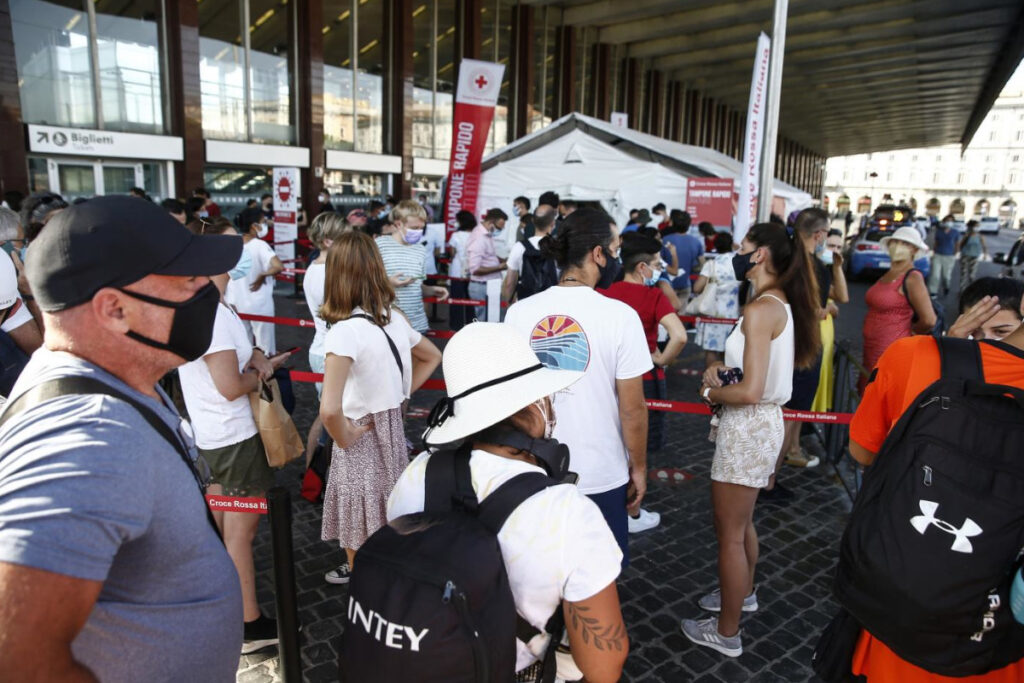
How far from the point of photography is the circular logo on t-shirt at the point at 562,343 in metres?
2.86

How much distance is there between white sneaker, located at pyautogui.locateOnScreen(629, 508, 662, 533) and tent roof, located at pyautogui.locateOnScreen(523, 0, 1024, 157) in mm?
20828

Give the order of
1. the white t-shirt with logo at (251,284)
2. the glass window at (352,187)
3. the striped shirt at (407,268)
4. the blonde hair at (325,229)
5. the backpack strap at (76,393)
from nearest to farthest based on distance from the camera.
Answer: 1. the backpack strap at (76,393)
2. the blonde hair at (325,229)
3. the striped shirt at (407,268)
4. the white t-shirt with logo at (251,284)
5. the glass window at (352,187)

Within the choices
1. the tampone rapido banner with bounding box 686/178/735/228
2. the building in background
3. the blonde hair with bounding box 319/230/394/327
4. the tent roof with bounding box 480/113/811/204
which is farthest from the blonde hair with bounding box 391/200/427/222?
the building in background

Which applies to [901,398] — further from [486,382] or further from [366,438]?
[366,438]

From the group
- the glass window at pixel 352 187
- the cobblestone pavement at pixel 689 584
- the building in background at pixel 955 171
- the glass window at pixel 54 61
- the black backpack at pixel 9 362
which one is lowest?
the cobblestone pavement at pixel 689 584

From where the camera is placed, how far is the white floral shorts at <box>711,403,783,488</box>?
312 centimetres

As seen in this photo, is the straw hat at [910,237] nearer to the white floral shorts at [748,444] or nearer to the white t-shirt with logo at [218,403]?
the white floral shorts at [748,444]

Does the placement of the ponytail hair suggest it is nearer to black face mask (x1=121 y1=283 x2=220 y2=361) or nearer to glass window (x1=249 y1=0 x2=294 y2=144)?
black face mask (x1=121 y1=283 x2=220 y2=361)

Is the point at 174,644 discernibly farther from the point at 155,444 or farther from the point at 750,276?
the point at 750,276

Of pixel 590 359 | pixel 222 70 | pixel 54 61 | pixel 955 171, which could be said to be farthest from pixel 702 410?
pixel 955 171

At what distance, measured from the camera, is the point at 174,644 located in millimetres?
1369

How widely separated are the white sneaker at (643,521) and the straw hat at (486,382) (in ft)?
10.3

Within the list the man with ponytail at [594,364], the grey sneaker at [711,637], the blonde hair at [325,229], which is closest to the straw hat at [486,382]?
the man with ponytail at [594,364]

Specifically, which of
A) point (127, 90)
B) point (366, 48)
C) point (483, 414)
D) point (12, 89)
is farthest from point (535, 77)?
point (483, 414)
